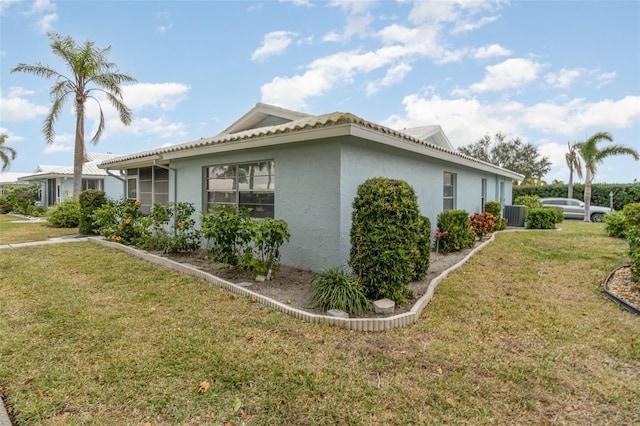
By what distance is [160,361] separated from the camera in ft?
11.2

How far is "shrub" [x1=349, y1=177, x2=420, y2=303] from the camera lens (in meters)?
4.91

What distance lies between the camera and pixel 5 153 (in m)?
31.5

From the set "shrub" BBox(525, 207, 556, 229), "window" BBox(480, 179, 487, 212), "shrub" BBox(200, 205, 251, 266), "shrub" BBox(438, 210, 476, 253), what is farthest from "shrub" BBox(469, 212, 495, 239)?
"shrub" BBox(200, 205, 251, 266)

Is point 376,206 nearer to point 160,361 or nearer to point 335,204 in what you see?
point 335,204

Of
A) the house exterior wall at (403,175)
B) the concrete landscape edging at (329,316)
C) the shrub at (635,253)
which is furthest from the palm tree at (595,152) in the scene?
the concrete landscape edging at (329,316)

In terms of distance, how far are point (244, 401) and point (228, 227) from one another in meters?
3.76

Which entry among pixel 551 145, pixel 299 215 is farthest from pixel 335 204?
pixel 551 145

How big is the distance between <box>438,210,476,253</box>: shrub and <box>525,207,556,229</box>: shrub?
24.7 feet

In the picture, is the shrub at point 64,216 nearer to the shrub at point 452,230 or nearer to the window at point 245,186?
the window at point 245,186

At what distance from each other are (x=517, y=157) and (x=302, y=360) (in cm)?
4086

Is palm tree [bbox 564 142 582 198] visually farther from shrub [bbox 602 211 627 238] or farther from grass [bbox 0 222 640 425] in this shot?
grass [bbox 0 222 640 425]

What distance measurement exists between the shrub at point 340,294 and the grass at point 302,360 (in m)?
0.53

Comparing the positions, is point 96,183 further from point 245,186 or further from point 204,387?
point 204,387

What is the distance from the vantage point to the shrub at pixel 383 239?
491 cm
